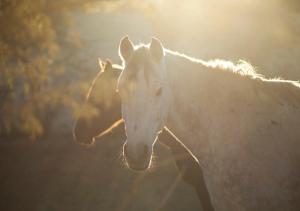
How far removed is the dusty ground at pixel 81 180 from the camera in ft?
27.9

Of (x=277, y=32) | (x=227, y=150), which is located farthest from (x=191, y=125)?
(x=277, y=32)

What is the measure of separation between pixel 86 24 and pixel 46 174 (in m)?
7.10

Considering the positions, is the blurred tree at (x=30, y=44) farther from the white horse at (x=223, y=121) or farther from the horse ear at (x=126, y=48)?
the white horse at (x=223, y=121)


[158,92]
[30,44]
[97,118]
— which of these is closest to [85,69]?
[97,118]

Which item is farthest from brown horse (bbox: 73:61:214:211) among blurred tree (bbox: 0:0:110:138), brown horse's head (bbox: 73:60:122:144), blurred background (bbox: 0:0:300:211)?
blurred tree (bbox: 0:0:110:138)

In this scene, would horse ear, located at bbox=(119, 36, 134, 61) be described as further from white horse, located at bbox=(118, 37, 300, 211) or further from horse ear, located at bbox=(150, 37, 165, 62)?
horse ear, located at bbox=(150, 37, 165, 62)

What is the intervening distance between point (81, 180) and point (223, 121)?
6519 millimetres

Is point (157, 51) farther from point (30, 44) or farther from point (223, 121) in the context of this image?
point (30, 44)

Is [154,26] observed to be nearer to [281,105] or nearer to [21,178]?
[21,178]

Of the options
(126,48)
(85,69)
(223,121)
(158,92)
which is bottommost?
(85,69)

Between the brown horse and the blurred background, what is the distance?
41cm

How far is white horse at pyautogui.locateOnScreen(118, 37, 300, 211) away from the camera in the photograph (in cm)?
354

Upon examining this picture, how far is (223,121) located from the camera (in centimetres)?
386

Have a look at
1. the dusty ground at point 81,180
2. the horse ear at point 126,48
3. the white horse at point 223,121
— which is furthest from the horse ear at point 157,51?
the dusty ground at point 81,180
